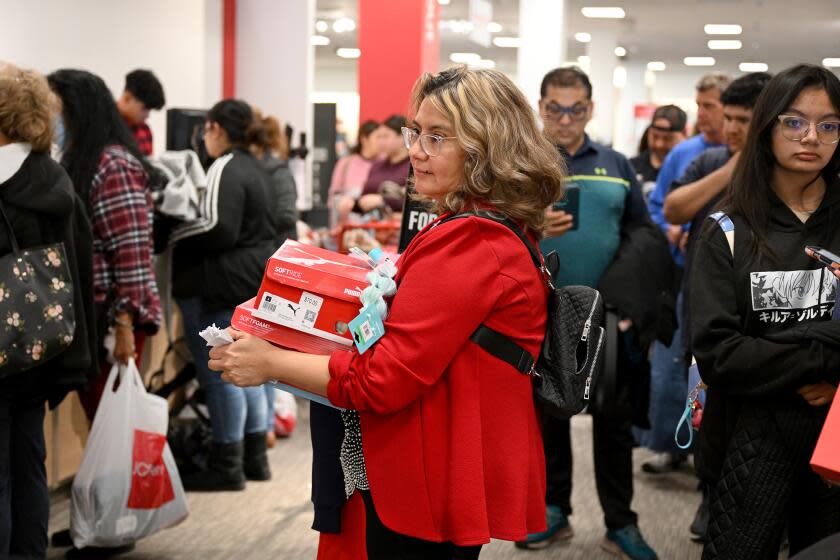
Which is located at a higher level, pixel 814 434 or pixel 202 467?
pixel 814 434

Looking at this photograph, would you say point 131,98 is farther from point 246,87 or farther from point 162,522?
point 162,522

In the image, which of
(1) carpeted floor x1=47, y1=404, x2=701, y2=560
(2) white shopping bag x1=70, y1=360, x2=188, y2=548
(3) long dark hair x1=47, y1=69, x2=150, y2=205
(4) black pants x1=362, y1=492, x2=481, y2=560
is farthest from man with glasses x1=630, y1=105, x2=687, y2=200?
(4) black pants x1=362, y1=492, x2=481, y2=560

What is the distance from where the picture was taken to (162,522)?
3.33 metres

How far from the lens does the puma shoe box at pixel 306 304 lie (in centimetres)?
172

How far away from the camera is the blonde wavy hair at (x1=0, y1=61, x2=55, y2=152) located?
8.87 feet

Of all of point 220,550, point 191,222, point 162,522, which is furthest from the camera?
point 191,222

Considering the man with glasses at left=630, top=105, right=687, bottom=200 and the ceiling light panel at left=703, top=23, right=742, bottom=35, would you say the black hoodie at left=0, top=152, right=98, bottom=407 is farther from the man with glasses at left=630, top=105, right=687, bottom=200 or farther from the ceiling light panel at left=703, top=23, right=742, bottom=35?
the ceiling light panel at left=703, top=23, right=742, bottom=35

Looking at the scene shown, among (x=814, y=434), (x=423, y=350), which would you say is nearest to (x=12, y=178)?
(x=423, y=350)

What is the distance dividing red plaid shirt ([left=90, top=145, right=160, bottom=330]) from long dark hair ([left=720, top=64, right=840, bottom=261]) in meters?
2.02

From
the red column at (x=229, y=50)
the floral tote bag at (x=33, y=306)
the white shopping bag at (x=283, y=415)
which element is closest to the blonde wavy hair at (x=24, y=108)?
the floral tote bag at (x=33, y=306)

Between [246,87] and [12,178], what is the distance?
5018 mm

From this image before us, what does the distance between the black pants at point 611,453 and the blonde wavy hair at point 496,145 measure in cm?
167

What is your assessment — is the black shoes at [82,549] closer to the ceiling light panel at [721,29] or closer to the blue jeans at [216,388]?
the blue jeans at [216,388]

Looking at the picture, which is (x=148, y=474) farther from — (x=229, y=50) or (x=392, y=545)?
(x=229, y=50)
